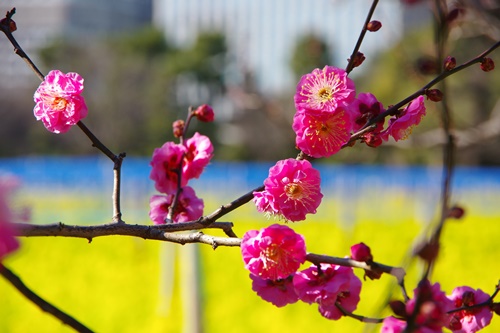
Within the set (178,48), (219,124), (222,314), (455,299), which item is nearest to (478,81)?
(219,124)

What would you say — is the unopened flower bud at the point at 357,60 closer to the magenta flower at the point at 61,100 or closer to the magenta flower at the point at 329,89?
Answer: the magenta flower at the point at 329,89

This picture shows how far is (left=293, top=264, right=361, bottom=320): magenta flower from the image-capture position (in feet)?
2.09

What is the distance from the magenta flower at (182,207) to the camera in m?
0.80

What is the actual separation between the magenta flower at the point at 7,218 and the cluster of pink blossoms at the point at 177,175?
0.43m

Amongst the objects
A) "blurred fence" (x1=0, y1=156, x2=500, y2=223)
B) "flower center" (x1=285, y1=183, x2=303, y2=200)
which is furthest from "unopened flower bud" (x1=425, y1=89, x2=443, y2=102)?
"blurred fence" (x1=0, y1=156, x2=500, y2=223)

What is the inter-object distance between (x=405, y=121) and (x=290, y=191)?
118mm

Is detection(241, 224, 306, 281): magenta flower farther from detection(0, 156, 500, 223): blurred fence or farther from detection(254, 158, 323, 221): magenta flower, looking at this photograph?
detection(0, 156, 500, 223): blurred fence

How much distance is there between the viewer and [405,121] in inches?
24.4

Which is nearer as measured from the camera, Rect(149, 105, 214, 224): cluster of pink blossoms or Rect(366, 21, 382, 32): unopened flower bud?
Rect(366, 21, 382, 32): unopened flower bud

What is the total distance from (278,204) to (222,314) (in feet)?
9.47

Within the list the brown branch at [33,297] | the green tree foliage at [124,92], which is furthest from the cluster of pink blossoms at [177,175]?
the green tree foliage at [124,92]

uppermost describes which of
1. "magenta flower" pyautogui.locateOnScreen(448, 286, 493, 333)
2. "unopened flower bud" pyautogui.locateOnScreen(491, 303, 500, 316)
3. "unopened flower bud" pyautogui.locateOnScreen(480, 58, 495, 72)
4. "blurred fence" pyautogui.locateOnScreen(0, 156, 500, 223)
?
"blurred fence" pyautogui.locateOnScreen(0, 156, 500, 223)

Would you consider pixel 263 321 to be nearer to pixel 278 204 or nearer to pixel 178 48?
pixel 278 204

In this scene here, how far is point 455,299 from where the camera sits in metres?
0.66
